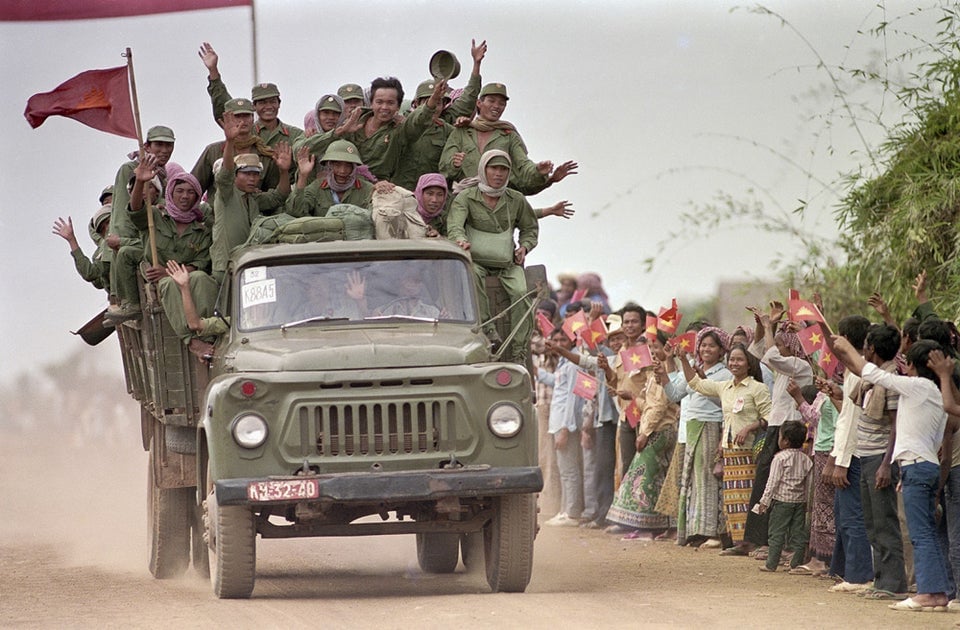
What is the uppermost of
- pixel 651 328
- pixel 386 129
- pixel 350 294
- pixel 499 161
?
pixel 386 129

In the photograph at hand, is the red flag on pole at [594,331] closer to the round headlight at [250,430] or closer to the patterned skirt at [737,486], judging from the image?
the patterned skirt at [737,486]

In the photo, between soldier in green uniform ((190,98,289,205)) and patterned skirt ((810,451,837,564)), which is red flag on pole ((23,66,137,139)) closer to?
soldier in green uniform ((190,98,289,205))

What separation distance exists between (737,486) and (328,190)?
4153mm

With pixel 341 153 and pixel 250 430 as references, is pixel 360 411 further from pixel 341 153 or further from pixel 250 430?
pixel 341 153

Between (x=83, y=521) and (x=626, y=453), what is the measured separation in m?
6.69

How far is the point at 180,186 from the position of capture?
13.9 m

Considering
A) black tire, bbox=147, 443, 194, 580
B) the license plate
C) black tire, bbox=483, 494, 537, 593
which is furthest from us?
black tire, bbox=147, 443, 194, 580

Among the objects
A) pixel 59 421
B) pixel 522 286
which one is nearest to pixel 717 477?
pixel 522 286

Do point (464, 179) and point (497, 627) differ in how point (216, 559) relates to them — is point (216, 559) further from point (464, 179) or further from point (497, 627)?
point (464, 179)

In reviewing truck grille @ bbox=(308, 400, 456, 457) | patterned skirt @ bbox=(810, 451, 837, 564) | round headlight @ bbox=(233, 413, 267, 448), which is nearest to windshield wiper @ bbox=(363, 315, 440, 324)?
truck grille @ bbox=(308, 400, 456, 457)

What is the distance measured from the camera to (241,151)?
46.4ft

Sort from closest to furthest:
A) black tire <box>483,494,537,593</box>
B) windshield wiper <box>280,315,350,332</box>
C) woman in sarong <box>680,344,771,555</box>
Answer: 1. black tire <box>483,494,537,593</box>
2. windshield wiper <box>280,315,350,332</box>
3. woman in sarong <box>680,344,771,555</box>

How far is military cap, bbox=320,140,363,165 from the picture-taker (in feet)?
44.9

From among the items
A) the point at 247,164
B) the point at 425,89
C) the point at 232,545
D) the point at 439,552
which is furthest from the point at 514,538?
the point at 425,89
